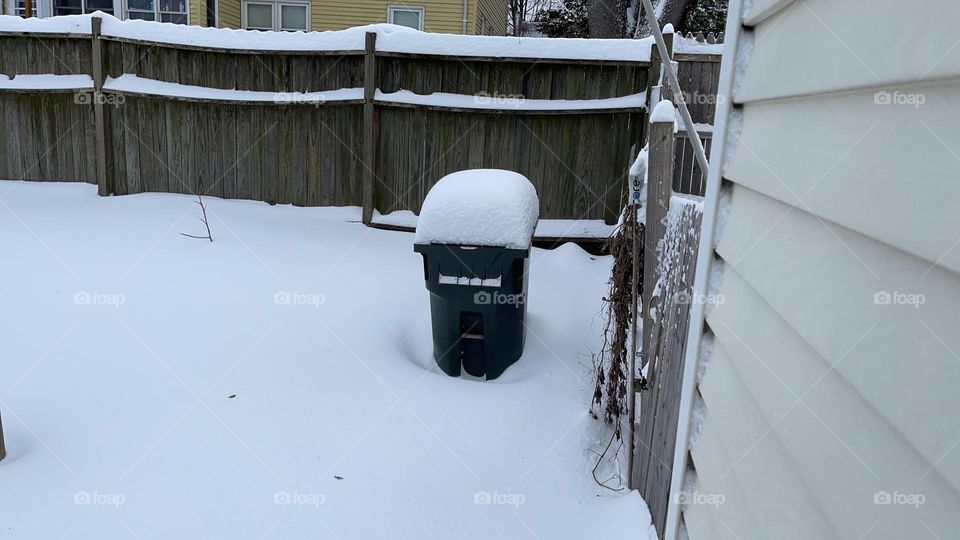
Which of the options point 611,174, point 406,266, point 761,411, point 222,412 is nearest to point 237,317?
point 222,412

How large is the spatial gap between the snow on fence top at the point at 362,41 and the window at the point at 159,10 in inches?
270

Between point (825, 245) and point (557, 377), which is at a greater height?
point (825, 245)

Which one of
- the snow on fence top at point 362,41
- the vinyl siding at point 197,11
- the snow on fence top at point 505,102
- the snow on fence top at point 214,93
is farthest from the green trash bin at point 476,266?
the vinyl siding at point 197,11

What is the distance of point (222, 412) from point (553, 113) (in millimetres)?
4342

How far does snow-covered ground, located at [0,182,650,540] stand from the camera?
3.25 m

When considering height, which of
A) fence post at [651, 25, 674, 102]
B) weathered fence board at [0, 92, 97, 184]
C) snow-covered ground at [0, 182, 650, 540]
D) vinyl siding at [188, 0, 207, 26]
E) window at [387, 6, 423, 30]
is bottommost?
snow-covered ground at [0, 182, 650, 540]

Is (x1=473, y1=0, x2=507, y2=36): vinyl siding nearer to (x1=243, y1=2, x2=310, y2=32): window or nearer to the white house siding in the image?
(x1=243, y1=2, x2=310, y2=32): window

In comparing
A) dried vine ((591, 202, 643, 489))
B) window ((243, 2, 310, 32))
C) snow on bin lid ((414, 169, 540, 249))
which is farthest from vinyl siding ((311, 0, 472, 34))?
dried vine ((591, 202, 643, 489))

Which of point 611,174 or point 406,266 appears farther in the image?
point 611,174

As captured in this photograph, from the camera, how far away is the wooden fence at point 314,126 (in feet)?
23.0

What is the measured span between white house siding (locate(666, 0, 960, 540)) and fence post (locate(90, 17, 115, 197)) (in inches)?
300

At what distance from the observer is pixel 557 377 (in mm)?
4691

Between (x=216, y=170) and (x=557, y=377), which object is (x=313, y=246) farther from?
(x=557, y=377)

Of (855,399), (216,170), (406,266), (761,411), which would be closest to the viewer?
(855,399)
